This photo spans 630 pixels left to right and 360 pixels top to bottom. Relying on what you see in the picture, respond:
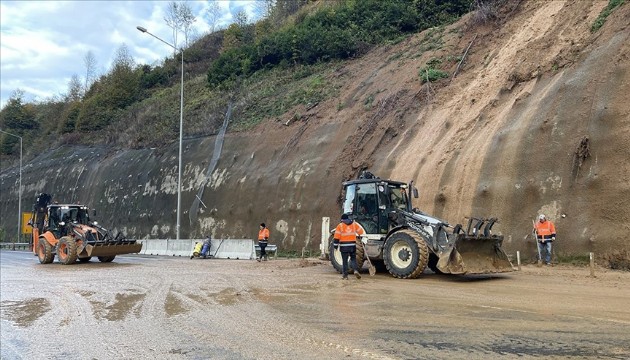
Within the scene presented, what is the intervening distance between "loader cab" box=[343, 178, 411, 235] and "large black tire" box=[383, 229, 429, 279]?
0.86 metres

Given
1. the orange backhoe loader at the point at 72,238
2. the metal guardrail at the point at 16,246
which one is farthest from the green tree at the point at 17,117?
the orange backhoe loader at the point at 72,238

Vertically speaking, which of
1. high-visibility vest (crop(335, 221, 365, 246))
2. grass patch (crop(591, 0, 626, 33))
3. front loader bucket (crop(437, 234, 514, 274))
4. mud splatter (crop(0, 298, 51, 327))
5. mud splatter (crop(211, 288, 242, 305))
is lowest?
mud splatter (crop(0, 298, 51, 327))

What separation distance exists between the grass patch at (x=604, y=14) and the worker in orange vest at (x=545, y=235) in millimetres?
8866

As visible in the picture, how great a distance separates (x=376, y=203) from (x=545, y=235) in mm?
4763

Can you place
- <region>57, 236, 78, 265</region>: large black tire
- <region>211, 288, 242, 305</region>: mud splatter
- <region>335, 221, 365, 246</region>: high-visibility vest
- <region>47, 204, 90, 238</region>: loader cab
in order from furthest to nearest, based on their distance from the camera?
1. <region>47, 204, 90, 238</region>: loader cab
2. <region>57, 236, 78, 265</region>: large black tire
3. <region>335, 221, 365, 246</region>: high-visibility vest
4. <region>211, 288, 242, 305</region>: mud splatter

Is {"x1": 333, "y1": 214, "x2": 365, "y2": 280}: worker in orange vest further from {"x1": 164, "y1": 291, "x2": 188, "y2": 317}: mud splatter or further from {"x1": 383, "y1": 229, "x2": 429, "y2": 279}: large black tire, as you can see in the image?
{"x1": 164, "y1": 291, "x2": 188, "y2": 317}: mud splatter

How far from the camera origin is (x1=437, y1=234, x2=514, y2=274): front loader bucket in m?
12.3

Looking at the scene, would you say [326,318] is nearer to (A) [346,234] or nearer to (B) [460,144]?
(A) [346,234]

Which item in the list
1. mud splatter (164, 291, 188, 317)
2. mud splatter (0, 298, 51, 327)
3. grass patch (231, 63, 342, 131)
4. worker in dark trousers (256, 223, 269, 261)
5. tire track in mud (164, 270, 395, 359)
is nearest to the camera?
tire track in mud (164, 270, 395, 359)

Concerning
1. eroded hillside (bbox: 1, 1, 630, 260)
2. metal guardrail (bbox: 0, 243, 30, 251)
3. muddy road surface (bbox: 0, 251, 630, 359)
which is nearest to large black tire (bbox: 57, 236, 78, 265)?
muddy road surface (bbox: 0, 251, 630, 359)

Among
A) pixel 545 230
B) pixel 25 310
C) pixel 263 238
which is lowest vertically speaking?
pixel 25 310

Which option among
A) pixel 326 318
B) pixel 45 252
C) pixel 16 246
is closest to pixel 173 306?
pixel 326 318

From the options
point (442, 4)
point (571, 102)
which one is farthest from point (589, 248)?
point (442, 4)

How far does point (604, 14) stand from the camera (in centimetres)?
1944
